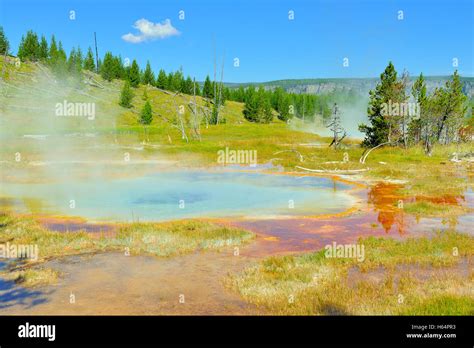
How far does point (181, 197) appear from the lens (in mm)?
21328

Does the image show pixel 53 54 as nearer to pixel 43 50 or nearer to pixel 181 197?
pixel 43 50

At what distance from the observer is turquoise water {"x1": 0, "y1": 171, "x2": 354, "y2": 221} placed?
17562mm

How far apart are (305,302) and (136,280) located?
395cm

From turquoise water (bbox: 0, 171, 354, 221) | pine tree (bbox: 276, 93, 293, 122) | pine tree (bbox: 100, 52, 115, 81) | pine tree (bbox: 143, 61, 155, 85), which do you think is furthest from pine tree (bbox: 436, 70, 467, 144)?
A: pine tree (bbox: 143, 61, 155, 85)

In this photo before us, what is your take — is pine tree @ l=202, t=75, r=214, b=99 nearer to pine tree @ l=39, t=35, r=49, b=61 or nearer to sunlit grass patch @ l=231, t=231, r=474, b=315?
pine tree @ l=39, t=35, r=49, b=61

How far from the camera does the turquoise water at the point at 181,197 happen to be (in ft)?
57.6

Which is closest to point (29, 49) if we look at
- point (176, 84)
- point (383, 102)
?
point (176, 84)

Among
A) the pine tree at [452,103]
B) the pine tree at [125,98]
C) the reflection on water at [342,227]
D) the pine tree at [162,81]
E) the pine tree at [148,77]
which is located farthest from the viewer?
the pine tree at [148,77]

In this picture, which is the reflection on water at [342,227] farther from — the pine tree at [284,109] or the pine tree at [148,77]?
the pine tree at [148,77]


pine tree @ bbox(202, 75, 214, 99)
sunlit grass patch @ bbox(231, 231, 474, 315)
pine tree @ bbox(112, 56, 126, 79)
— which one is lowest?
sunlit grass patch @ bbox(231, 231, 474, 315)

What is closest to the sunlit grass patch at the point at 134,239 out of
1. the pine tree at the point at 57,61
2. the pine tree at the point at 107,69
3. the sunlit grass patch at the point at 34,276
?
the sunlit grass patch at the point at 34,276
